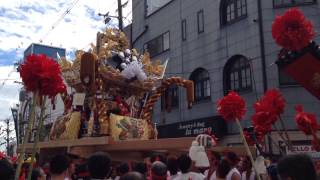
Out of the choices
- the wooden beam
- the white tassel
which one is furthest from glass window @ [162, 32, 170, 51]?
the wooden beam

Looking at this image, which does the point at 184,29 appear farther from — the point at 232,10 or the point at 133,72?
the point at 133,72

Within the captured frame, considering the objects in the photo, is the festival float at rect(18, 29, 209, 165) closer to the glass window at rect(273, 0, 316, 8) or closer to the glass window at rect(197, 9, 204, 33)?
the glass window at rect(273, 0, 316, 8)

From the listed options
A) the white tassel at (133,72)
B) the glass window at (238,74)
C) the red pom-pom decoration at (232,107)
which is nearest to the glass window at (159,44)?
the glass window at (238,74)

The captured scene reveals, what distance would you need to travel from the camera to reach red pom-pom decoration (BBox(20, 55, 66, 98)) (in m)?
4.85

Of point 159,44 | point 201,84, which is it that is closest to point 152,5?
point 159,44

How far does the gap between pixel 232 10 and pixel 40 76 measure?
1564cm

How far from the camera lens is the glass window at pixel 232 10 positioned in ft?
62.0

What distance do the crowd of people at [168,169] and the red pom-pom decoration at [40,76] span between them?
785 mm

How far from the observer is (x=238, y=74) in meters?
19.0

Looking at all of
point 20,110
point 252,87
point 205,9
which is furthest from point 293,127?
point 20,110

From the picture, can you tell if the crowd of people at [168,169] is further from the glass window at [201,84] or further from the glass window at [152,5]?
the glass window at [152,5]

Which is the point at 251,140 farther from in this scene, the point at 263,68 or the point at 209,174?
the point at 263,68

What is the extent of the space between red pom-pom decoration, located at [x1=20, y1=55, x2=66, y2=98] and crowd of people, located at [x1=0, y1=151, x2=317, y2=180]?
785 millimetres

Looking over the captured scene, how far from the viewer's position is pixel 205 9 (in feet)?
68.1
